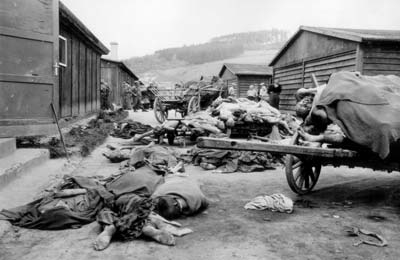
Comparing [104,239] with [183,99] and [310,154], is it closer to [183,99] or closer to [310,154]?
[310,154]

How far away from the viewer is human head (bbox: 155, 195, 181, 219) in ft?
13.8

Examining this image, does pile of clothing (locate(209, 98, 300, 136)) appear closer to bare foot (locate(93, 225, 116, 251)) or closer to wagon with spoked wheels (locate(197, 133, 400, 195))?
wagon with spoked wheels (locate(197, 133, 400, 195))

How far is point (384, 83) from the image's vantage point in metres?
5.04

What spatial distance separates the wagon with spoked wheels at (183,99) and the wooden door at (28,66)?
8663 mm

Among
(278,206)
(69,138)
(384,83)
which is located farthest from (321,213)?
(69,138)

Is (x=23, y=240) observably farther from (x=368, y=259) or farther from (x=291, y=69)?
(x=291, y=69)

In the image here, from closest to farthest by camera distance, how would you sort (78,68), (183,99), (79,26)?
(79,26) → (78,68) → (183,99)

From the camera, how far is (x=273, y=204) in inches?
186

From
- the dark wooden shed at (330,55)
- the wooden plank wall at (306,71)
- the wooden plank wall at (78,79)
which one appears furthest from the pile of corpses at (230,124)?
the dark wooden shed at (330,55)

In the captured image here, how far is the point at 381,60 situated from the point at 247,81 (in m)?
17.4

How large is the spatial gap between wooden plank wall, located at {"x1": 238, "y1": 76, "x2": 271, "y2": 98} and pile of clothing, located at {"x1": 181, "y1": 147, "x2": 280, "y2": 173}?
71.1ft

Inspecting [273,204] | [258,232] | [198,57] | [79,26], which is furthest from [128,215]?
[198,57]

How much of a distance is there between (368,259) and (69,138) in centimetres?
723

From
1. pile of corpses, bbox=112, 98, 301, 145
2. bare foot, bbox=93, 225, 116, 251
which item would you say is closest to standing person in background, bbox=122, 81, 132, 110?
pile of corpses, bbox=112, 98, 301, 145
